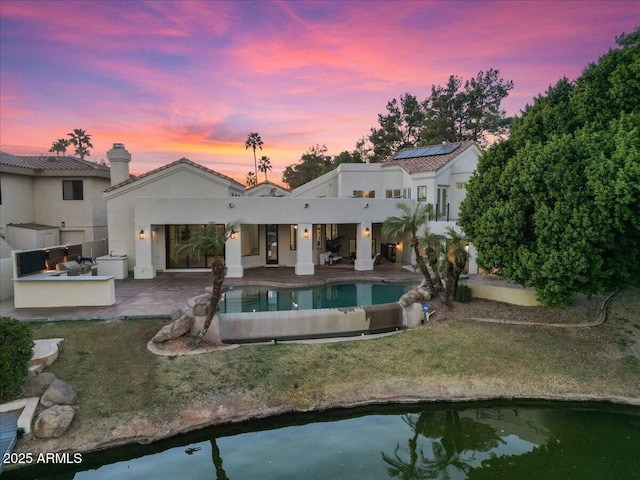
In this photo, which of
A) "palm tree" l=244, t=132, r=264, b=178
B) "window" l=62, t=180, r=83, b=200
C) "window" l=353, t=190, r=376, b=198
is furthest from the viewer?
"palm tree" l=244, t=132, r=264, b=178

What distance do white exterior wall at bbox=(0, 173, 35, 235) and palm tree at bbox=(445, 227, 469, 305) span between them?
24822 mm

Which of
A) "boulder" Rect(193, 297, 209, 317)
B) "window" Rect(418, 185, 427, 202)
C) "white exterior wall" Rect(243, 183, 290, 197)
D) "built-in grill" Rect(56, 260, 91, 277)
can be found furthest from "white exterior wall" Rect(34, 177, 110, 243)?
"window" Rect(418, 185, 427, 202)

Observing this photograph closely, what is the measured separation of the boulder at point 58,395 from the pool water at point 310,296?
6479 mm

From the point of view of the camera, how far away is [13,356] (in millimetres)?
8430

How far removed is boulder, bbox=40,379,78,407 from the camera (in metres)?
8.45

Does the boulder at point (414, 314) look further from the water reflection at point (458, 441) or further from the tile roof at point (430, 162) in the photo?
the tile roof at point (430, 162)

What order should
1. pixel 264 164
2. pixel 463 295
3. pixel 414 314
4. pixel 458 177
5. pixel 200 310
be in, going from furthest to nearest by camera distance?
pixel 264 164, pixel 458 177, pixel 463 295, pixel 414 314, pixel 200 310

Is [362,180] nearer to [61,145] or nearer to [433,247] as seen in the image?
[433,247]

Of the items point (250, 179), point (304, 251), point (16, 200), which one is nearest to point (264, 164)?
point (250, 179)

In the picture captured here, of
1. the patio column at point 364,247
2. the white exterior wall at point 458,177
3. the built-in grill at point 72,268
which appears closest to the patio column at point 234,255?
the built-in grill at point 72,268

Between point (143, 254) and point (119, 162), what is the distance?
667cm

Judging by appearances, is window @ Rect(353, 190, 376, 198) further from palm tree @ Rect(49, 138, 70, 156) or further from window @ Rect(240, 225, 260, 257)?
palm tree @ Rect(49, 138, 70, 156)

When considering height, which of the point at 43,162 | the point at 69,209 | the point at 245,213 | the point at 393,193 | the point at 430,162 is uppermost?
the point at 430,162

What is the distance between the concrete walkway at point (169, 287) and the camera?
13.8 metres
